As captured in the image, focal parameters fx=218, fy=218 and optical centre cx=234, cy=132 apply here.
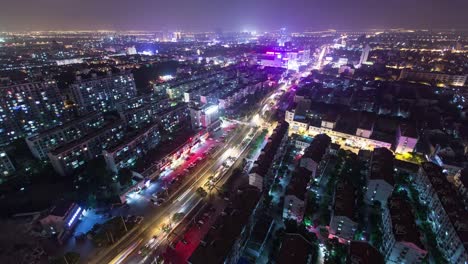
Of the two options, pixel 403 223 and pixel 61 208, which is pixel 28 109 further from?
pixel 403 223

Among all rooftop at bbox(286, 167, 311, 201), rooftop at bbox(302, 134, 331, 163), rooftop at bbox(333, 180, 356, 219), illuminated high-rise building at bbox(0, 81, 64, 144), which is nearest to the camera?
rooftop at bbox(333, 180, 356, 219)

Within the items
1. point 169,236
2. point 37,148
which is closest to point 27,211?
point 37,148

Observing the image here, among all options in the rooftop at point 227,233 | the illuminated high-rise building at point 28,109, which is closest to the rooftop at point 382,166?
the rooftop at point 227,233

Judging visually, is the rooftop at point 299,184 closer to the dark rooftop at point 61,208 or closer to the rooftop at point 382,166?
the rooftop at point 382,166

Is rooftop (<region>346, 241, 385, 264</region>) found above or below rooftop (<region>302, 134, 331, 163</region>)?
below

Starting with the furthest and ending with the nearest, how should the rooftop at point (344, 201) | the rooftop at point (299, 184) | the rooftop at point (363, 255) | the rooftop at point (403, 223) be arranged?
1. the rooftop at point (299, 184)
2. the rooftop at point (344, 201)
3. the rooftop at point (403, 223)
4. the rooftop at point (363, 255)

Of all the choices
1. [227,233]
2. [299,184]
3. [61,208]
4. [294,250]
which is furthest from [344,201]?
[61,208]

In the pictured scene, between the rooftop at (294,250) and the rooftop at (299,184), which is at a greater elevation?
the rooftop at (299,184)

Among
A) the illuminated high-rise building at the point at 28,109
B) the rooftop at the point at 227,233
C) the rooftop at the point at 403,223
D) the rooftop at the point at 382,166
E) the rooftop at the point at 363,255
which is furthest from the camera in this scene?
the illuminated high-rise building at the point at 28,109

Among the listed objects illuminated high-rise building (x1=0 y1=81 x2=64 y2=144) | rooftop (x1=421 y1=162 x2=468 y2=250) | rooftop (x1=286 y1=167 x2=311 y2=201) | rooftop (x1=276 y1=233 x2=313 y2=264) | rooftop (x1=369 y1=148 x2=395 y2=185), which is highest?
illuminated high-rise building (x1=0 y1=81 x2=64 y2=144)

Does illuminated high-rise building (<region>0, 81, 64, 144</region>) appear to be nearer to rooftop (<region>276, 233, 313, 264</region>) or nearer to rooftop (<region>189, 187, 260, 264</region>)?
rooftop (<region>189, 187, 260, 264</region>)

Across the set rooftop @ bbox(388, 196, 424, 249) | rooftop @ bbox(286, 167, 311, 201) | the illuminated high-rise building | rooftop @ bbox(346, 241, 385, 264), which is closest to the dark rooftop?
rooftop @ bbox(286, 167, 311, 201)
